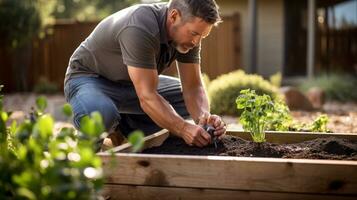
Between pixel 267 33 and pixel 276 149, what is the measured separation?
12.6m

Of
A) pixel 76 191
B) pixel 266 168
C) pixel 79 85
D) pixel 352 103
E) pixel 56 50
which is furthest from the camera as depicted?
pixel 56 50

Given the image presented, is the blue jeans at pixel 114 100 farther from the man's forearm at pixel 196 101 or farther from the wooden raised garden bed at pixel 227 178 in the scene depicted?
the wooden raised garden bed at pixel 227 178

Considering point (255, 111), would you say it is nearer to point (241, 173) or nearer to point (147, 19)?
point (241, 173)

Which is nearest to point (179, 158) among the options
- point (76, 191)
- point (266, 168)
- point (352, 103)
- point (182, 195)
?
point (182, 195)

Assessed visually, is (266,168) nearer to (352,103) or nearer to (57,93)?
(352,103)

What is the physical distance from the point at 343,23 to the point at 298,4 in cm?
140

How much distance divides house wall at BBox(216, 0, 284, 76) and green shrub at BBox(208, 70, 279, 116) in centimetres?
709

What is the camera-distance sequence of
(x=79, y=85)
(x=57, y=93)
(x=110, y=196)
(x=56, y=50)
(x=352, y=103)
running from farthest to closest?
(x=56, y=50), (x=57, y=93), (x=352, y=103), (x=79, y=85), (x=110, y=196)

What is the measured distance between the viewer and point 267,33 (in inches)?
592

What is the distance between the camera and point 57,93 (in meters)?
14.2

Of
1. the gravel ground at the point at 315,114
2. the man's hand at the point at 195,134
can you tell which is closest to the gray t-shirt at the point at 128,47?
the man's hand at the point at 195,134

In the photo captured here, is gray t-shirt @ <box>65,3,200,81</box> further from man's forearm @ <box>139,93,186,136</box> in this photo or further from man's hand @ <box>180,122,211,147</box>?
man's hand @ <box>180,122,211,147</box>

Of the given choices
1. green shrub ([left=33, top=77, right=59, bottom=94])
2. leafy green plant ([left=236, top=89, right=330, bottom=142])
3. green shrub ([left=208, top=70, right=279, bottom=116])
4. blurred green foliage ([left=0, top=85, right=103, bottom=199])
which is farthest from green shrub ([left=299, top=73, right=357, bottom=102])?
blurred green foliage ([left=0, top=85, right=103, bottom=199])

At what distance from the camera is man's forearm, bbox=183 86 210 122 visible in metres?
3.59
